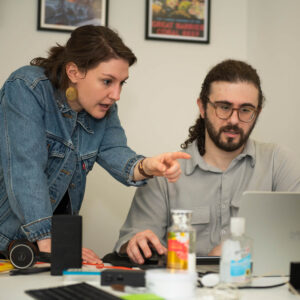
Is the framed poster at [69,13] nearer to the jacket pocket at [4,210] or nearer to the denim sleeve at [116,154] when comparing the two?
the denim sleeve at [116,154]

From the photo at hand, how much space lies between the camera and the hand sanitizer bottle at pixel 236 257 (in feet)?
3.50

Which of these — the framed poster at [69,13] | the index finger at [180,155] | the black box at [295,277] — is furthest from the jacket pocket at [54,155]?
the framed poster at [69,13]

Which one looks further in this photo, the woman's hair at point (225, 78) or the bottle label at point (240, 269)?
the woman's hair at point (225, 78)

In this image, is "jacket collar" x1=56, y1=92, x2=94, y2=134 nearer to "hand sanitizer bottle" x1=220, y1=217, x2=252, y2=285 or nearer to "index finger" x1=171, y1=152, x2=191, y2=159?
"index finger" x1=171, y1=152, x2=191, y2=159

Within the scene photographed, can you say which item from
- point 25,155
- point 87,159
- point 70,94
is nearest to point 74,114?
point 70,94

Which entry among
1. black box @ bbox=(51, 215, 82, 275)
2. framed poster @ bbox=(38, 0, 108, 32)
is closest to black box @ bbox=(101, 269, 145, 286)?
black box @ bbox=(51, 215, 82, 275)

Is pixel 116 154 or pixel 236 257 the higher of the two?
pixel 116 154

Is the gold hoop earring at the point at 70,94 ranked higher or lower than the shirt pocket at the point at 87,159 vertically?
higher

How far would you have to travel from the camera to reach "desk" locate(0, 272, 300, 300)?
105cm

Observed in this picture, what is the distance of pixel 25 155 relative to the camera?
1.49 m

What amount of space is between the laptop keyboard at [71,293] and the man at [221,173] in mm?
710

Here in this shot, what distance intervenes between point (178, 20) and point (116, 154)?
1.18 meters

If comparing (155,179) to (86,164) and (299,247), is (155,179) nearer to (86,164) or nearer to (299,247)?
(86,164)

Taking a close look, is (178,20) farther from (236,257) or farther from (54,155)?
(236,257)
